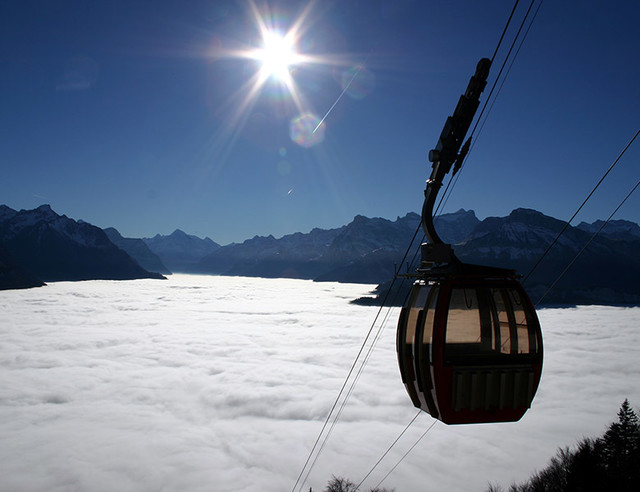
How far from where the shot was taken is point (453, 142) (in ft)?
30.9

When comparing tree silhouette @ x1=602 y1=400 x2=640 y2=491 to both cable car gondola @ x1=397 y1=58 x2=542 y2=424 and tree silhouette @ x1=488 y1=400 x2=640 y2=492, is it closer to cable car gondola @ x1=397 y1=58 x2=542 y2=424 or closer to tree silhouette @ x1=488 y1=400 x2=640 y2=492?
tree silhouette @ x1=488 y1=400 x2=640 y2=492

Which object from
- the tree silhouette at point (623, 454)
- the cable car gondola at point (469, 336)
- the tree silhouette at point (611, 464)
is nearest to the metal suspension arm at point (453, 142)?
the cable car gondola at point (469, 336)

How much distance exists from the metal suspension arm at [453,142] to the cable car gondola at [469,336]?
0.03 meters

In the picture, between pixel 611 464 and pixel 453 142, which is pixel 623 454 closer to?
pixel 611 464

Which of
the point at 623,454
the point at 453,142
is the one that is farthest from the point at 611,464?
the point at 453,142

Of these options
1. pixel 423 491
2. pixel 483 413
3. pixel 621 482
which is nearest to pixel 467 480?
pixel 423 491

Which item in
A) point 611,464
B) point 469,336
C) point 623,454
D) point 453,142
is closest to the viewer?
point 453,142

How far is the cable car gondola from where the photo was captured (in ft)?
31.7

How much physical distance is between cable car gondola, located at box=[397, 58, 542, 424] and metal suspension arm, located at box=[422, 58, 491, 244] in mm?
27

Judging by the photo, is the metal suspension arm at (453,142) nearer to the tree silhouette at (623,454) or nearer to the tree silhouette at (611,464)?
the tree silhouette at (611,464)

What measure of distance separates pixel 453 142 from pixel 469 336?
18.0 feet

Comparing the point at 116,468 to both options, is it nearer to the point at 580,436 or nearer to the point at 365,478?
the point at 365,478

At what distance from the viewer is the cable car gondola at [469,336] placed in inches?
380

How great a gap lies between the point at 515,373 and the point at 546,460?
686 ft
